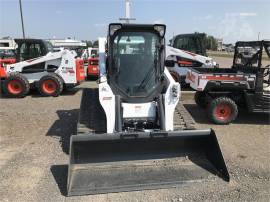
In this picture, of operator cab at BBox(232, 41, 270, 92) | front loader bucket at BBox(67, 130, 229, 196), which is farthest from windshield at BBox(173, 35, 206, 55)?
front loader bucket at BBox(67, 130, 229, 196)

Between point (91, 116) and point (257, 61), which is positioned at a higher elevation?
point (257, 61)

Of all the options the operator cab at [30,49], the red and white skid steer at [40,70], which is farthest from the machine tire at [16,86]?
the operator cab at [30,49]

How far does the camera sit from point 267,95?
745cm

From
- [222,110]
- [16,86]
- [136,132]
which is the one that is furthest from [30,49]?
[136,132]

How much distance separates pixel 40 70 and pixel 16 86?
101cm

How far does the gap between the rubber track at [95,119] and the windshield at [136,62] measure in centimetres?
68

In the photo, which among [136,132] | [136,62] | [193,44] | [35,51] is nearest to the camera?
[136,132]

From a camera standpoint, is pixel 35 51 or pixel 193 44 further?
pixel 193 44

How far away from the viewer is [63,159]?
535cm

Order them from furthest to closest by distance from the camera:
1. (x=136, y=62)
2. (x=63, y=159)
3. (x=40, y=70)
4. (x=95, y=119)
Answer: (x=40, y=70) < (x=136, y=62) < (x=95, y=119) < (x=63, y=159)

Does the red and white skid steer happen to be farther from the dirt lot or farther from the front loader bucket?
the front loader bucket

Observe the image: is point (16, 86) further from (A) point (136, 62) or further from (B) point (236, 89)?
(B) point (236, 89)

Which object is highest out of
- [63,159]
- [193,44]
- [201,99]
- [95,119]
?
[193,44]

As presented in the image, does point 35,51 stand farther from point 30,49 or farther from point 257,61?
point 257,61
